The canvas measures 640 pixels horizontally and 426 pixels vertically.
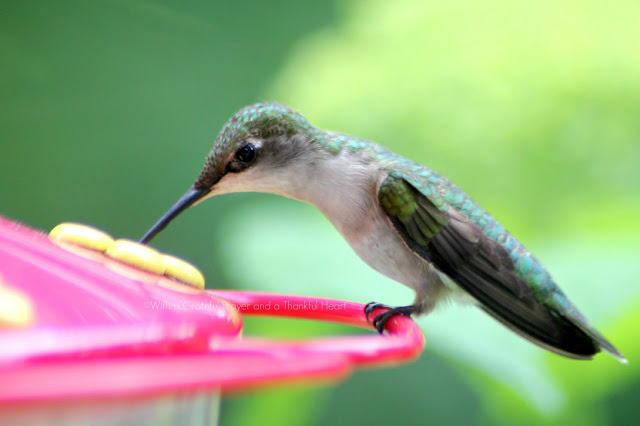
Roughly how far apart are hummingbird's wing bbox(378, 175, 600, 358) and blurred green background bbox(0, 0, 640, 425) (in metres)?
0.62

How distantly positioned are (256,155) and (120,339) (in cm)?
136

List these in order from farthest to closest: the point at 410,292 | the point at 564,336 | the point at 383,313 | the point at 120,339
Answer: the point at 410,292 → the point at 564,336 → the point at 383,313 → the point at 120,339

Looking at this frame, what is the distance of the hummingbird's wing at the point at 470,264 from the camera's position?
7.04 ft

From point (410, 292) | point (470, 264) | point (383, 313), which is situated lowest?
point (410, 292)

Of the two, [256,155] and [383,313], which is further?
[256,155]

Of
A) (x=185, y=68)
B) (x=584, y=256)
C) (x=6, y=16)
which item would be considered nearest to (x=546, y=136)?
(x=584, y=256)

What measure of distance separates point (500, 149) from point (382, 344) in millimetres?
2564

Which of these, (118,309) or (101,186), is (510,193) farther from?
(118,309)

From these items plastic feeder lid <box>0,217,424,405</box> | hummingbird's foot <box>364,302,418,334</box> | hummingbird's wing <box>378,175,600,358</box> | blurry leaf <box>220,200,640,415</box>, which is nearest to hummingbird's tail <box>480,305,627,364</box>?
hummingbird's wing <box>378,175,600,358</box>

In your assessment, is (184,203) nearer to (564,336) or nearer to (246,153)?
(246,153)

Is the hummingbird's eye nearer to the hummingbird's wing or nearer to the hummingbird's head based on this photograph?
the hummingbird's head

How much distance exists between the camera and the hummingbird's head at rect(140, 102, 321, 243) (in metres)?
2.08

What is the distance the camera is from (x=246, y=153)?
214 centimetres

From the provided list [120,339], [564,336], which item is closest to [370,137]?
[564,336]
